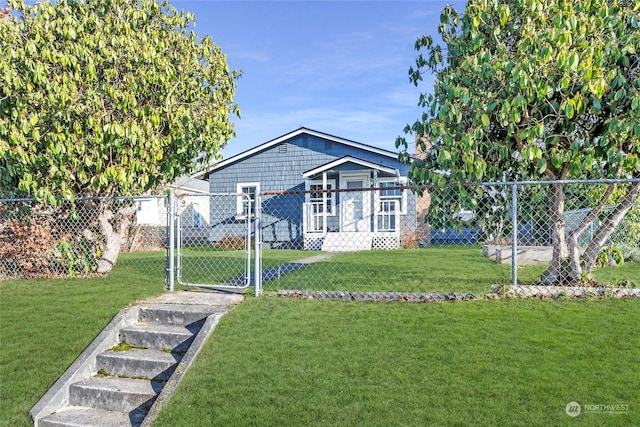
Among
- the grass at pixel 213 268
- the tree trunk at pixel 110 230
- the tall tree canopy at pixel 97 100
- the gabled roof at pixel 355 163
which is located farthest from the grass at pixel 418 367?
the gabled roof at pixel 355 163

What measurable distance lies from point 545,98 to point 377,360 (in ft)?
13.7

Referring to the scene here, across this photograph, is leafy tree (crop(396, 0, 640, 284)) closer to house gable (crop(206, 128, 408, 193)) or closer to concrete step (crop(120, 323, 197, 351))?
concrete step (crop(120, 323, 197, 351))

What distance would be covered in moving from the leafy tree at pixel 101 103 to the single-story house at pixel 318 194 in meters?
6.95

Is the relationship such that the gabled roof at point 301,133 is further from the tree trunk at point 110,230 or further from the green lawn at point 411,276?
the tree trunk at point 110,230

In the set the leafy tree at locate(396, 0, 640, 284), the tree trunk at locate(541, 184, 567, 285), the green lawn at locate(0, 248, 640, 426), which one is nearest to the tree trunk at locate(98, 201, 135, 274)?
the green lawn at locate(0, 248, 640, 426)

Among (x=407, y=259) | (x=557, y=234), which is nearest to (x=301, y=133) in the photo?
(x=407, y=259)

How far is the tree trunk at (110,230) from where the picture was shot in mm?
9086

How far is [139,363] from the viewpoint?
15.4 feet

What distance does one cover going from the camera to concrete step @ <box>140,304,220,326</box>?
545cm

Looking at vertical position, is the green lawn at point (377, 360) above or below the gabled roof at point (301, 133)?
below

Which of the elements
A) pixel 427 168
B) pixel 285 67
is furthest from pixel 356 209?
pixel 427 168
